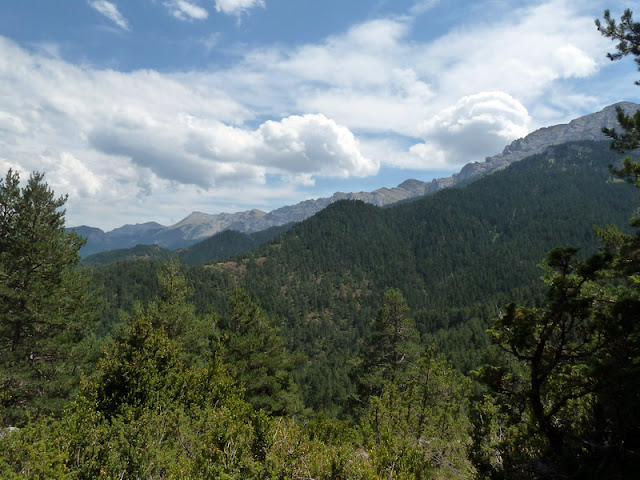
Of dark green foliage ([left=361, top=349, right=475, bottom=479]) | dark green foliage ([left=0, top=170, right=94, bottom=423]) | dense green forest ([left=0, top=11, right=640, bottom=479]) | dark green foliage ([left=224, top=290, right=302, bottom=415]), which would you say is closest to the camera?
dense green forest ([left=0, top=11, right=640, bottom=479])

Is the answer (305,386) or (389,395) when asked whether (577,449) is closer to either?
(389,395)

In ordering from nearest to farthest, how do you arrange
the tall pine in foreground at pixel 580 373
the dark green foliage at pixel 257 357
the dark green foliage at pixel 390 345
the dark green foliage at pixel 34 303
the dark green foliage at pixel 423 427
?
1. the tall pine in foreground at pixel 580 373
2. the dark green foliage at pixel 423 427
3. the dark green foliage at pixel 34 303
4. the dark green foliage at pixel 257 357
5. the dark green foliage at pixel 390 345

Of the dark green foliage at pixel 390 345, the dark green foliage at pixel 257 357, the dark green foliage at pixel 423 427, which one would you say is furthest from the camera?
the dark green foliage at pixel 390 345

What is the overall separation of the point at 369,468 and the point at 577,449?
19.8 feet

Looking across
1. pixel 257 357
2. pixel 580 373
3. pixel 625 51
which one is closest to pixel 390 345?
pixel 257 357

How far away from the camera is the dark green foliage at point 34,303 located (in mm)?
20141

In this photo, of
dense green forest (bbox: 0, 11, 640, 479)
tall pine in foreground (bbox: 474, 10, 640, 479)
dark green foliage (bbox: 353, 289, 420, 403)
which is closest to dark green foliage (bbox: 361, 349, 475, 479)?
dense green forest (bbox: 0, 11, 640, 479)

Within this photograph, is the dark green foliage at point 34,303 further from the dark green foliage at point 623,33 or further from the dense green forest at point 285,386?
the dark green foliage at point 623,33

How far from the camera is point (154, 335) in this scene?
17.0m

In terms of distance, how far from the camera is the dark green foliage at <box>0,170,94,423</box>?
66.1 feet

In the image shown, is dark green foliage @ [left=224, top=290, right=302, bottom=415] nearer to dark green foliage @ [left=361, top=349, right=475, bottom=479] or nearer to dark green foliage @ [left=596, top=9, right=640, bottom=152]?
dark green foliage @ [left=361, top=349, right=475, bottom=479]

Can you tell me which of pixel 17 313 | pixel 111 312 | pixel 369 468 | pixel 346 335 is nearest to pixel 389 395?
pixel 369 468

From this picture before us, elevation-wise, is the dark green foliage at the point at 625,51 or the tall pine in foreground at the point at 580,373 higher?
the dark green foliage at the point at 625,51

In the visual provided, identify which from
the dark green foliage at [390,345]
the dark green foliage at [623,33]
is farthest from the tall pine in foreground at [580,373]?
the dark green foliage at [390,345]
